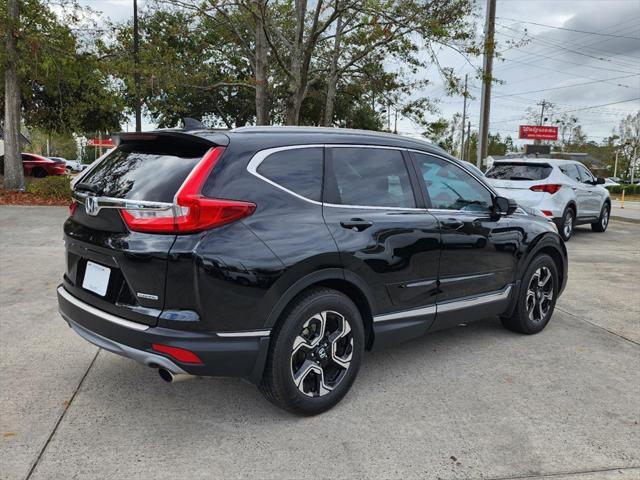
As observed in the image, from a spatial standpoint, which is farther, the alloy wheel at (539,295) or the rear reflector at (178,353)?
the alloy wheel at (539,295)

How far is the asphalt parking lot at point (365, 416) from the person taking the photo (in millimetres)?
2717

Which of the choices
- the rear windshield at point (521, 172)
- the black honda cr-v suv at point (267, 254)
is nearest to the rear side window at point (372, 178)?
the black honda cr-v suv at point (267, 254)

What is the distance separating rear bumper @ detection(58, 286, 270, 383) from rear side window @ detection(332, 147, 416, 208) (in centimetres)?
107

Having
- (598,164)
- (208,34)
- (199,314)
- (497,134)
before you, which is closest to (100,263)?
(199,314)

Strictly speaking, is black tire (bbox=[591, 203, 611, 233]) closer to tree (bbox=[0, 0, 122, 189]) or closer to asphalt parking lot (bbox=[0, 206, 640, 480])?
asphalt parking lot (bbox=[0, 206, 640, 480])

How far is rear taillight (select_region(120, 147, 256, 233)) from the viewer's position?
2.71 meters

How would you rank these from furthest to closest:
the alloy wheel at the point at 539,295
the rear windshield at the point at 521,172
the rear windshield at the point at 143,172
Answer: the rear windshield at the point at 521,172 < the alloy wheel at the point at 539,295 < the rear windshield at the point at 143,172

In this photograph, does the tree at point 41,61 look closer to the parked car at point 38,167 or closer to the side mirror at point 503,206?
the parked car at point 38,167

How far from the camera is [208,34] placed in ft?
79.6

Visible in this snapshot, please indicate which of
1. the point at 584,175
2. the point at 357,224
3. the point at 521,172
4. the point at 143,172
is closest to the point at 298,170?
the point at 357,224

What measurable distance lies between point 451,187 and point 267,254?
6.23ft

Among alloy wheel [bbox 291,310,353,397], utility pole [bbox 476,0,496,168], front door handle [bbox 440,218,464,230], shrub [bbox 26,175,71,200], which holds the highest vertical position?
utility pole [bbox 476,0,496,168]

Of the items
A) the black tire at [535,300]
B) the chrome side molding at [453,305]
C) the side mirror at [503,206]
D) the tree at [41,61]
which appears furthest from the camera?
the tree at [41,61]

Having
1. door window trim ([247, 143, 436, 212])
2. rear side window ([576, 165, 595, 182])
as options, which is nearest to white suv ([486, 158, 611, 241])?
rear side window ([576, 165, 595, 182])
